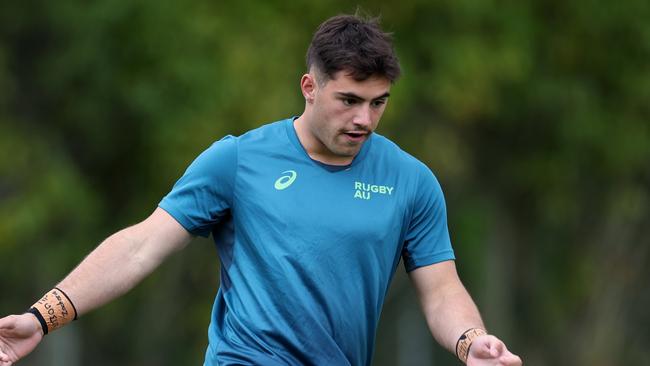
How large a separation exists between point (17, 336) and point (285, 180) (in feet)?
4.44

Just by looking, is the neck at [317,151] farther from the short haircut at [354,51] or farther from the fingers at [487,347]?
the fingers at [487,347]

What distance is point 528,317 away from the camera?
2909cm

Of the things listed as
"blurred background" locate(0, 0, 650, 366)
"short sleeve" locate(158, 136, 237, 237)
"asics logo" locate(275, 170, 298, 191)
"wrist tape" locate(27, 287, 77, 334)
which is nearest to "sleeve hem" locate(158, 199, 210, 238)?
"short sleeve" locate(158, 136, 237, 237)

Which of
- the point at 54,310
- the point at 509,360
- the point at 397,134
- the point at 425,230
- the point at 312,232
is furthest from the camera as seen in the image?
the point at 397,134

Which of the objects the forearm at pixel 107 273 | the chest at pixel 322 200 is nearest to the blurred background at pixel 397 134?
the chest at pixel 322 200

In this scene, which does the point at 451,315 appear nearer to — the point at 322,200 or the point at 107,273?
the point at 322,200

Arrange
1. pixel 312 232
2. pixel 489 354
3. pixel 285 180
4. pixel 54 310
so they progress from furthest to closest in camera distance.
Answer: pixel 285 180, pixel 312 232, pixel 54 310, pixel 489 354

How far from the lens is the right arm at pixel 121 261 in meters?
6.90

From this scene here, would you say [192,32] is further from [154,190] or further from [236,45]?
[154,190]

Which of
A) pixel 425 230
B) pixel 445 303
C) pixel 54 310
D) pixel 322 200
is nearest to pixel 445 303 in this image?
pixel 445 303

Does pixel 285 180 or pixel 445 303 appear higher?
pixel 285 180

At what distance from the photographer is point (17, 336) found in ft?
21.7

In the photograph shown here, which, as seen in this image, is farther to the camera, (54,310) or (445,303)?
(445,303)

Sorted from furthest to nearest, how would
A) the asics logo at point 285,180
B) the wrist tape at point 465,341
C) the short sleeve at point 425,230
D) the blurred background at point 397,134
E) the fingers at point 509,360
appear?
the blurred background at point 397,134
the short sleeve at point 425,230
the asics logo at point 285,180
the wrist tape at point 465,341
the fingers at point 509,360
